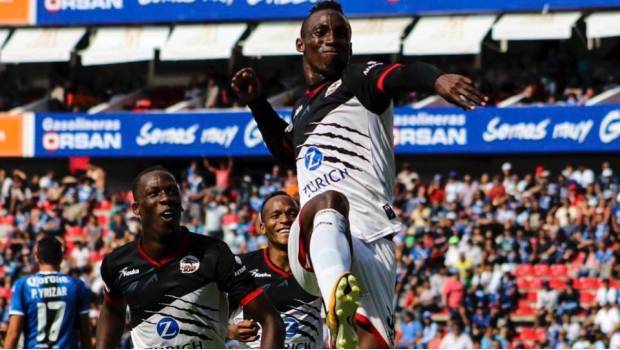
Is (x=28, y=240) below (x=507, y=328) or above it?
above

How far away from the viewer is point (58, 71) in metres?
40.0

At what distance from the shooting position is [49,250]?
1172 centimetres

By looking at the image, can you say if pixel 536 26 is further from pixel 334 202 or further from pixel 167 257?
pixel 334 202

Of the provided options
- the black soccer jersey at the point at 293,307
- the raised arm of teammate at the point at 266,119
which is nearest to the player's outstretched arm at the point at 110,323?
the raised arm of teammate at the point at 266,119

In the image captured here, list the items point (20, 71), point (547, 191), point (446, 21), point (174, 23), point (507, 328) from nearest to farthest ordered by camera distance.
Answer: point (507, 328), point (547, 191), point (446, 21), point (174, 23), point (20, 71)

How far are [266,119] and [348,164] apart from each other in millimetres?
1035

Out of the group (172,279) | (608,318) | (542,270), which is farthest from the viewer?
(542,270)

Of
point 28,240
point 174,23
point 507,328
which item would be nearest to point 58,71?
point 174,23

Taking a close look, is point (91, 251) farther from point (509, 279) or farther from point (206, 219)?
point (509, 279)

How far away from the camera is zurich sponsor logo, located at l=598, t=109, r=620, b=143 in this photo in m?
30.5

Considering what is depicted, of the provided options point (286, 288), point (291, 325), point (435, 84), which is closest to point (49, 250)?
point (286, 288)

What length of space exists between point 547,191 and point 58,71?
17.6m

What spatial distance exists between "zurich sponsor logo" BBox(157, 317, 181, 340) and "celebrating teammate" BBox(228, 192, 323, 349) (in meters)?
1.71

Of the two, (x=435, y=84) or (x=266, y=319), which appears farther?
(x=266, y=319)
